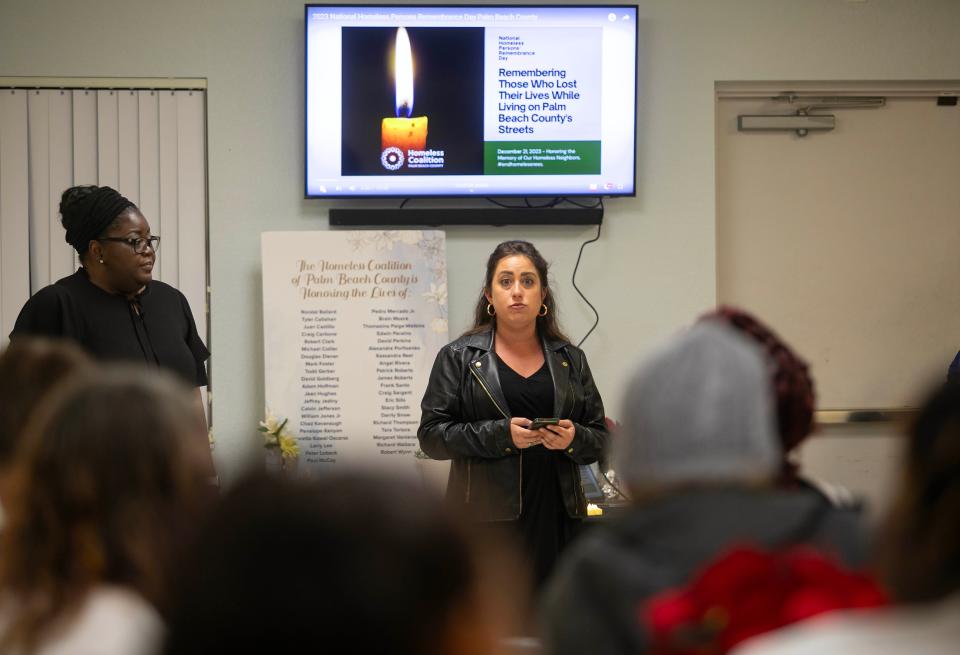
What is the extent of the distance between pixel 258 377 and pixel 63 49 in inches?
67.9

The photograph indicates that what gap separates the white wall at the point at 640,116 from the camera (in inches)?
190

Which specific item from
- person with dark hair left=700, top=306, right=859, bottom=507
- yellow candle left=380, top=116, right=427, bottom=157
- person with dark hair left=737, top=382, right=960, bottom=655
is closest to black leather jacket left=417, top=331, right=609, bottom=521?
yellow candle left=380, top=116, right=427, bottom=157

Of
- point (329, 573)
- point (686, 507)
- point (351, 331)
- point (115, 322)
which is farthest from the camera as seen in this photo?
point (351, 331)

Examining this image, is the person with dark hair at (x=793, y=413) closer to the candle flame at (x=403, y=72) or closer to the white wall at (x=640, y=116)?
the white wall at (x=640, y=116)

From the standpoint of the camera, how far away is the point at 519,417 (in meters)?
3.54

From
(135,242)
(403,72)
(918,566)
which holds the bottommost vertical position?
(918,566)

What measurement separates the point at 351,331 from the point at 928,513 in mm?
3821

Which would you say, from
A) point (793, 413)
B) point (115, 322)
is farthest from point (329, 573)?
point (115, 322)

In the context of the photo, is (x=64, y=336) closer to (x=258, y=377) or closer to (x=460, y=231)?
(x=258, y=377)

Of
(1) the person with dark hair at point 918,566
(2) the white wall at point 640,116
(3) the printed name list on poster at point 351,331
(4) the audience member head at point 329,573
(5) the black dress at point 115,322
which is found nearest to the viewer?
(4) the audience member head at point 329,573

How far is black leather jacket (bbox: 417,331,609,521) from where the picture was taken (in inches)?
136

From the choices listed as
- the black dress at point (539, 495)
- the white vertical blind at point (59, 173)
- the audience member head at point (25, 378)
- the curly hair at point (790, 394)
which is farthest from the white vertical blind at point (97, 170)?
the curly hair at point (790, 394)

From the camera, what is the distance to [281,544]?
88cm

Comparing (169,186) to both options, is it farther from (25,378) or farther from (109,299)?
(25,378)
